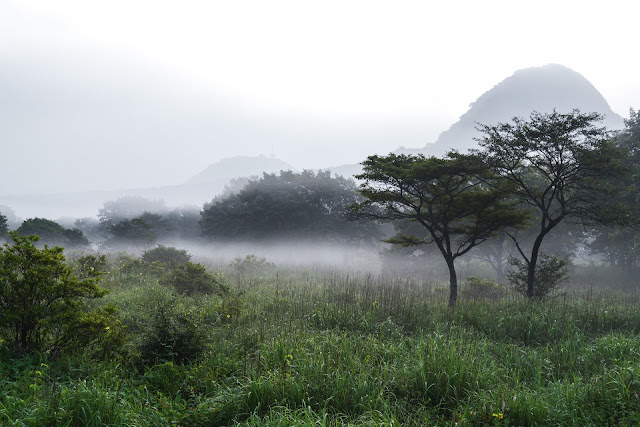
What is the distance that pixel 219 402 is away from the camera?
4078 millimetres

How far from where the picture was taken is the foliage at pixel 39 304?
16.1 feet

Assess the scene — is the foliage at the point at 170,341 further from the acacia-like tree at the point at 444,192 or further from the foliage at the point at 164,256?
the foliage at the point at 164,256

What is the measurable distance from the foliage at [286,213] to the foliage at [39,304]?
1115 inches

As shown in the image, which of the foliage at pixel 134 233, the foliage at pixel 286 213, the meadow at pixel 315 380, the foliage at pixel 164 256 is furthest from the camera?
the foliage at pixel 286 213

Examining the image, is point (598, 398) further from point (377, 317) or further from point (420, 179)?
point (420, 179)

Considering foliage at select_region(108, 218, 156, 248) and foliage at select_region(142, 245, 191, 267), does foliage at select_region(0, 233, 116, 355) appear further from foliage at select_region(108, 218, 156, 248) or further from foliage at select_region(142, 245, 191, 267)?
foliage at select_region(108, 218, 156, 248)

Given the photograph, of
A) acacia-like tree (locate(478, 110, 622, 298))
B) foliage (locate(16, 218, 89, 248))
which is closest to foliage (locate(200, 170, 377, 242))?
foliage (locate(16, 218, 89, 248))

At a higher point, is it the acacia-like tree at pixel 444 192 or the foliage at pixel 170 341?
the acacia-like tree at pixel 444 192

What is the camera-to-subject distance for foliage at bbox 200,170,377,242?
34.1m

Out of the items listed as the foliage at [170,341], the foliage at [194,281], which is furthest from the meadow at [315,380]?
the foliage at [194,281]

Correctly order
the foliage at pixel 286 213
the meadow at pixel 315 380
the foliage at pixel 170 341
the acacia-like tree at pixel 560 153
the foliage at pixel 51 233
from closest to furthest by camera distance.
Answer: the meadow at pixel 315 380
the foliage at pixel 170 341
the acacia-like tree at pixel 560 153
the foliage at pixel 51 233
the foliage at pixel 286 213

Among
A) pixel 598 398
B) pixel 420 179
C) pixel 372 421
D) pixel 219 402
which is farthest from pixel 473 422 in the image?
pixel 420 179

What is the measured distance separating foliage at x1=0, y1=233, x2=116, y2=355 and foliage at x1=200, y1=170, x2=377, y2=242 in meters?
28.3

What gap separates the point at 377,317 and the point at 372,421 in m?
4.56
